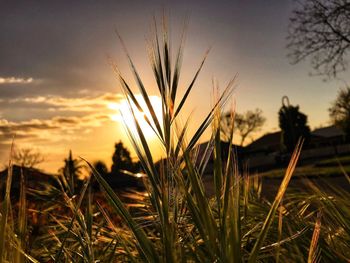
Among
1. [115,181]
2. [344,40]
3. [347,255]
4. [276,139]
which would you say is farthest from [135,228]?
[276,139]

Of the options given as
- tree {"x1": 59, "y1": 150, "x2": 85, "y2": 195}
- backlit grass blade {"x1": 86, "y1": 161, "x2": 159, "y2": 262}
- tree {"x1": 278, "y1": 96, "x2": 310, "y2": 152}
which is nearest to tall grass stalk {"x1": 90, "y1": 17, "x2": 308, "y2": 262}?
backlit grass blade {"x1": 86, "y1": 161, "x2": 159, "y2": 262}

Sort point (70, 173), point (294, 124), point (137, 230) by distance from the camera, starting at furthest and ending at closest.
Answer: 1. point (294, 124)
2. point (70, 173)
3. point (137, 230)

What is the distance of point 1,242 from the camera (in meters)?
0.96

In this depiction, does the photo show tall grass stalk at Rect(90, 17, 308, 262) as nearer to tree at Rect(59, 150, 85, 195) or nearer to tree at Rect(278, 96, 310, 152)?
tree at Rect(59, 150, 85, 195)

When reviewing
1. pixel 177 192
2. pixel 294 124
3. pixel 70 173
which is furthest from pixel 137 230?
pixel 294 124

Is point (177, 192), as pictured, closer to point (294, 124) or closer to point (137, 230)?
point (137, 230)

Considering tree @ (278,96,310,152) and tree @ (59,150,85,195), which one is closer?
tree @ (59,150,85,195)

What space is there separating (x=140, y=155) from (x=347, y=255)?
87 cm

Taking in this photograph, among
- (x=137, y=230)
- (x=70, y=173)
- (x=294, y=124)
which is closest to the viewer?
(x=137, y=230)

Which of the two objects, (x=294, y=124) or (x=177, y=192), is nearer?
(x=177, y=192)

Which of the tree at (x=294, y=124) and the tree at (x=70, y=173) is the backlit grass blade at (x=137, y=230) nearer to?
the tree at (x=70, y=173)

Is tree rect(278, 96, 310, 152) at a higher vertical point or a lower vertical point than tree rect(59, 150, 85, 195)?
higher

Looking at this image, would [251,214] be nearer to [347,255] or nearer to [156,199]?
[347,255]

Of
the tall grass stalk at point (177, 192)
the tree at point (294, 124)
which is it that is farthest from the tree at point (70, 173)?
the tree at point (294, 124)
